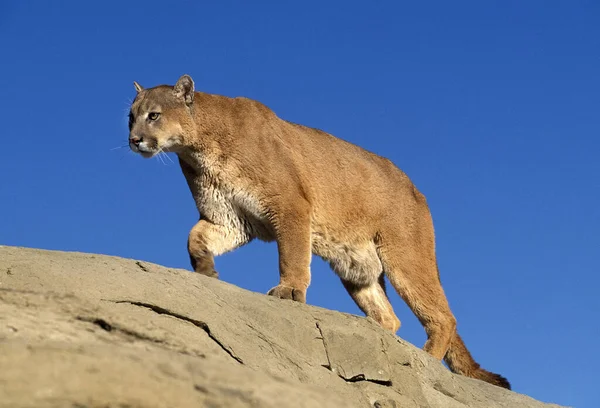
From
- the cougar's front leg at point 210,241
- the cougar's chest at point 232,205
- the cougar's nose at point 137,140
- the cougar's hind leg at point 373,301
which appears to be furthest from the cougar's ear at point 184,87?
the cougar's hind leg at point 373,301

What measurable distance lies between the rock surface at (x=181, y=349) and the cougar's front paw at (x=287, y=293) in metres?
1.03

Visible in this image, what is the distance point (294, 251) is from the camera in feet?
34.8

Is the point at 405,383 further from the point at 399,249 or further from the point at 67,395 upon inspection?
the point at 67,395

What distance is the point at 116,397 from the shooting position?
404cm

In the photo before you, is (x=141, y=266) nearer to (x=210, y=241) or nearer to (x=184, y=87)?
(x=210, y=241)

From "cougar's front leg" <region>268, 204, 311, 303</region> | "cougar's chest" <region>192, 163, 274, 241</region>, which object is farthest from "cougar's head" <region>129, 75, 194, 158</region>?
"cougar's front leg" <region>268, 204, 311, 303</region>

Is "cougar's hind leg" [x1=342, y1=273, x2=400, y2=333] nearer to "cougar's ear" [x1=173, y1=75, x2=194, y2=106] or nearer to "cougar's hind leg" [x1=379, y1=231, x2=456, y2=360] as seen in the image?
"cougar's hind leg" [x1=379, y1=231, x2=456, y2=360]

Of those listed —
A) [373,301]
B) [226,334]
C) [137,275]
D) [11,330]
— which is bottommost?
[11,330]

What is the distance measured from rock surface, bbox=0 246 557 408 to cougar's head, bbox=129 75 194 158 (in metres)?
3.23

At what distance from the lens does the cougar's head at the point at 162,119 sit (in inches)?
450

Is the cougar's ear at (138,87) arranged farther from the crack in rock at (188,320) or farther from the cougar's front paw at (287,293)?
the crack in rock at (188,320)

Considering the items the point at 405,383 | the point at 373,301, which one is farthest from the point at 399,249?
the point at 405,383

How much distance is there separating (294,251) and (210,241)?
3.69ft

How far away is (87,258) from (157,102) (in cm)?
434
